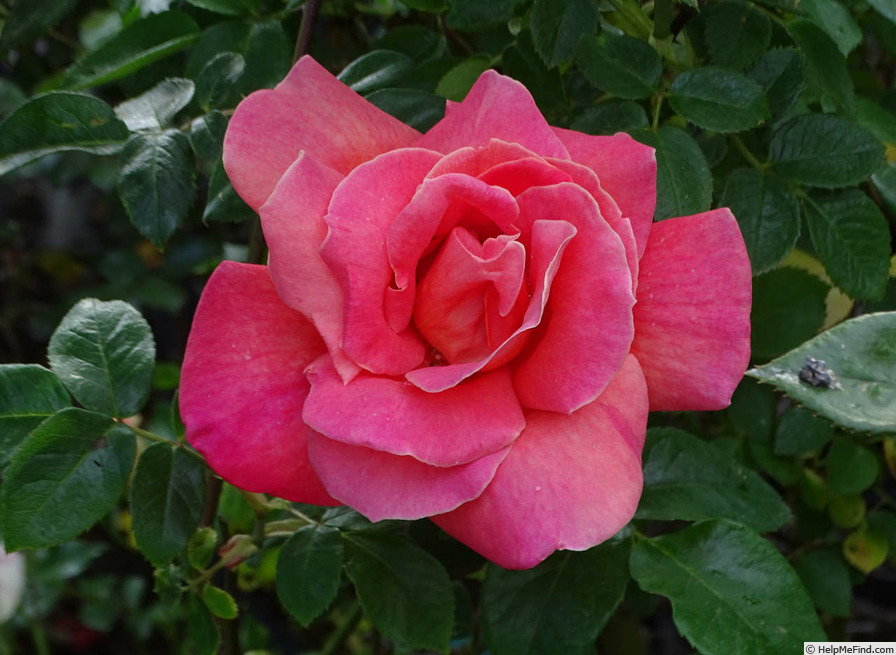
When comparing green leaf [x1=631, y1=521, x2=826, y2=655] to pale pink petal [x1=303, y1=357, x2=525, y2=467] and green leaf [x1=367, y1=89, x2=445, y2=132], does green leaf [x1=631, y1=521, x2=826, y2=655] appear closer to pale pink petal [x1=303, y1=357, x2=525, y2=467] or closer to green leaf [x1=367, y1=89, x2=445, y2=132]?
pale pink petal [x1=303, y1=357, x2=525, y2=467]

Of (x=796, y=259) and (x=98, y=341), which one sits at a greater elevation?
(x=98, y=341)

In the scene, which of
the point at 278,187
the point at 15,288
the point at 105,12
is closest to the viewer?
the point at 278,187

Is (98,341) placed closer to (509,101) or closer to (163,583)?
(163,583)

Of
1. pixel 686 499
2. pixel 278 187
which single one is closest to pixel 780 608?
pixel 686 499

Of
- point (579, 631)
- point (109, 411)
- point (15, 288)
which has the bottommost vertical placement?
point (15, 288)

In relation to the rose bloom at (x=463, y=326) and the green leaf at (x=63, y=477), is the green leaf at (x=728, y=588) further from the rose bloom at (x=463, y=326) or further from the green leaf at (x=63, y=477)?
the green leaf at (x=63, y=477)

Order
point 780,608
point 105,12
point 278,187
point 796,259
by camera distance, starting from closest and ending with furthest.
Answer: point 278,187
point 780,608
point 796,259
point 105,12

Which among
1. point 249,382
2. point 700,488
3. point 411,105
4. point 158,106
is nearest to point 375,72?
point 411,105

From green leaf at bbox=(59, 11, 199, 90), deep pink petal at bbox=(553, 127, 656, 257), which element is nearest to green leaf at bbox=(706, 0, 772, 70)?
deep pink petal at bbox=(553, 127, 656, 257)
